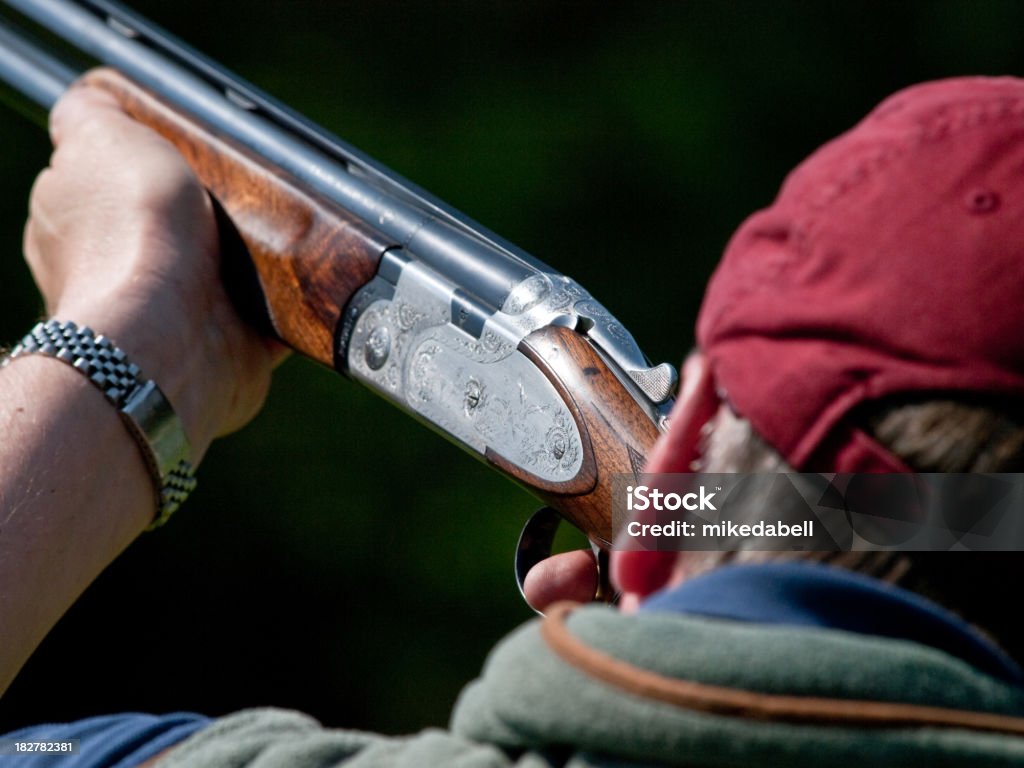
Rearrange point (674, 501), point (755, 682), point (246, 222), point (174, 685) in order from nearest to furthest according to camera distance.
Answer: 1. point (755, 682)
2. point (674, 501)
3. point (246, 222)
4. point (174, 685)

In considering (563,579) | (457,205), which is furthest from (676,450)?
(457,205)

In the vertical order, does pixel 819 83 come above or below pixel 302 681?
above

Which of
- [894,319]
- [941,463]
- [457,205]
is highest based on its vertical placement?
[894,319]

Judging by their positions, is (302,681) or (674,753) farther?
(302,681)

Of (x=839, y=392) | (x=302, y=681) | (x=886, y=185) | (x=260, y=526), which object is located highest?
(x=886, y=185)

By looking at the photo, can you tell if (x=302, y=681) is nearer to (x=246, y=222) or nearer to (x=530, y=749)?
(x=246, y=222)

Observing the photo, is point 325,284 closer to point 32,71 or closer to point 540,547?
point 540,547

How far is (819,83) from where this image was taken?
552 centimetres

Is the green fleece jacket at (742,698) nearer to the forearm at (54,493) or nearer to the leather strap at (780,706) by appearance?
the leather strap at (780,706)

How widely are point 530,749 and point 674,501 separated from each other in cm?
31

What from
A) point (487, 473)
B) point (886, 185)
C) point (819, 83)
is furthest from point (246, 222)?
point (819, 83)

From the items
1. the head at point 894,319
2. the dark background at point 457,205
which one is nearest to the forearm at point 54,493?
the head at point 894,319

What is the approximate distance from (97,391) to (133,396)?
0.23 feet

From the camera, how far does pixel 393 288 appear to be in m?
2.41
